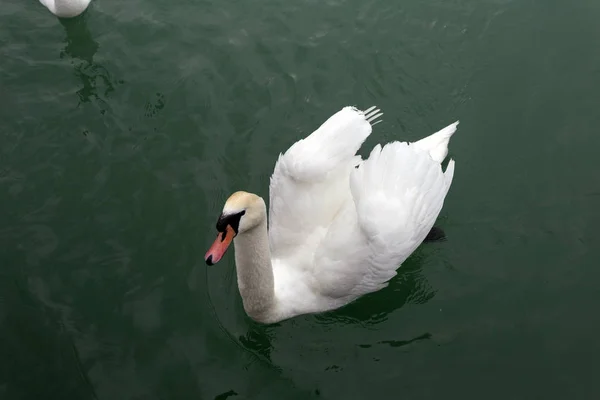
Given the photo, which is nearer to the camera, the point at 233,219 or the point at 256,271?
the point at 233,219

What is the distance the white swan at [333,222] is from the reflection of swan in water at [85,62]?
3.15 meters

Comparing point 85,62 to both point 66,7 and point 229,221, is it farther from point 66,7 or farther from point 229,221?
point 229,221

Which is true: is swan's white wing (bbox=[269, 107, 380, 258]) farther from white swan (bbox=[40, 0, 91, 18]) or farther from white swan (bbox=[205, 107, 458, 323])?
white swan (bbox=[40, 0, 91, 18])

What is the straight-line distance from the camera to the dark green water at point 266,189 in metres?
6.18

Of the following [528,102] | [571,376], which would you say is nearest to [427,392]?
[571,376]

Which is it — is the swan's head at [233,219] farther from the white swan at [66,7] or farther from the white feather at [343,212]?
the white swan at [66,7]

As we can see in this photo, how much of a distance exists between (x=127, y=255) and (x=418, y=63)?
4207 mm

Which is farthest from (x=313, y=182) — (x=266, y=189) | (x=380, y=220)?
(x=266, y=189)

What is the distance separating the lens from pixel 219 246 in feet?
16.4

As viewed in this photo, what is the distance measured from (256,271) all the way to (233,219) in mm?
856

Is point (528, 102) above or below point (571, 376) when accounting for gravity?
above

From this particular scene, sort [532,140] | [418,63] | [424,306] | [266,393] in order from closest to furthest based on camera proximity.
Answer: [266,393] < [424,306] < [532,140] < [418,63]

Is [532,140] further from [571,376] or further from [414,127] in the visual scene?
[571,376]

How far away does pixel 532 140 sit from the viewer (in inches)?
309
